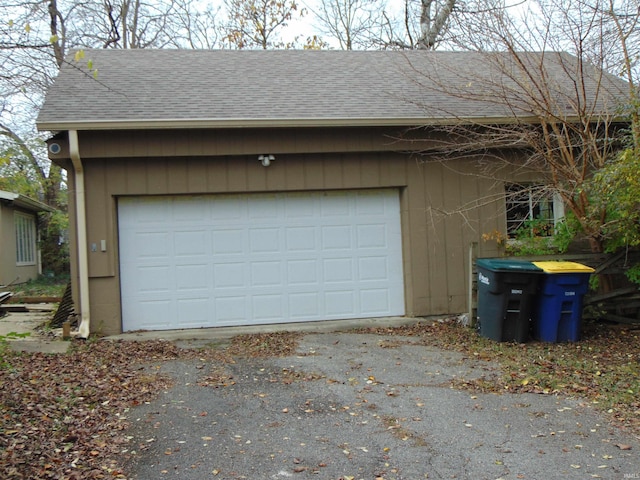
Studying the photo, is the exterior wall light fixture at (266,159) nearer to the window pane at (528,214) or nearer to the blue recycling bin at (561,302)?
the window pane at (528,214)

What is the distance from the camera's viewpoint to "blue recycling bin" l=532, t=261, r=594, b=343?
23.9ft

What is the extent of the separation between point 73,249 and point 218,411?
4.77 meters

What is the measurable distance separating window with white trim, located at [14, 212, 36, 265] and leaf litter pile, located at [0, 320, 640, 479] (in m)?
12.7

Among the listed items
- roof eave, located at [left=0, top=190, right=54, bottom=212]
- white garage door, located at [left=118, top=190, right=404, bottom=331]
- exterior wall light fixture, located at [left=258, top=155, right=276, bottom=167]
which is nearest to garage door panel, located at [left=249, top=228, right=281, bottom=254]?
white garage door, located at [left=118, top=190, right=404, bottom=331]

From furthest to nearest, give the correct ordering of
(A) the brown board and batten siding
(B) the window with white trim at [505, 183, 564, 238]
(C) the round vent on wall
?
(B) the window with white trim at [505, 183, 564, 238] < (A) the brown board and batten siding < (C) the round vent on wall

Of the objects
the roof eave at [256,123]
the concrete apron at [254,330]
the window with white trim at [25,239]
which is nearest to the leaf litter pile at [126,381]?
the concrete apron at [254,330]

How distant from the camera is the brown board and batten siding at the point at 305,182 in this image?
28.2ft

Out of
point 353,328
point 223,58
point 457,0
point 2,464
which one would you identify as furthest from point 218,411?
point 457,0

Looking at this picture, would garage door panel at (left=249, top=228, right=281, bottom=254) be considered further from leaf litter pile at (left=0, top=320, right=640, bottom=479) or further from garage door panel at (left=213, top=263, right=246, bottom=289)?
leaf litter pile at (left=0, top=320, right=640, bottom=479)

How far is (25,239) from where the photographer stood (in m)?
19.8

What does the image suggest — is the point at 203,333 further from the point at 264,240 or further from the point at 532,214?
the point at 532,214

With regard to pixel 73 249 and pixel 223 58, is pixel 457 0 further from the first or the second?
pixel 73 249

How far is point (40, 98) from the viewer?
57.6 feet

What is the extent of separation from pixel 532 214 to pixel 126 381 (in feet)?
22.5
